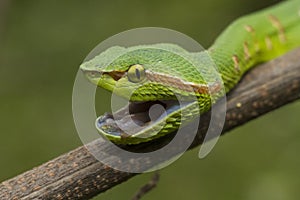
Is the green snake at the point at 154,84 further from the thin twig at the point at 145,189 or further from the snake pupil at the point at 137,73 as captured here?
the thin twig at the point at 145,189

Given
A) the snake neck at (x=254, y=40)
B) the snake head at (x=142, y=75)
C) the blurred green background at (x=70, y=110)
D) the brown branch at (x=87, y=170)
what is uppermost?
the snake head at (x=142, y=75)

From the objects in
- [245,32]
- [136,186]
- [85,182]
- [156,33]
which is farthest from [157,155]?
[136,186]

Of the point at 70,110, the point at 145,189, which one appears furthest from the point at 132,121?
the point at 70,110

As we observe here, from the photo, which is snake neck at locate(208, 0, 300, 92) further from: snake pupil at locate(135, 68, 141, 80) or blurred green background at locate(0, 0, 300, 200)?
blurred green background at locate(0, 0, 300, 200)

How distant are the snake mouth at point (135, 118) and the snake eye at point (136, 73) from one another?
0.12m

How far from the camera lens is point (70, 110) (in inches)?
194

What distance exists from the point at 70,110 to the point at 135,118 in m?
2.81

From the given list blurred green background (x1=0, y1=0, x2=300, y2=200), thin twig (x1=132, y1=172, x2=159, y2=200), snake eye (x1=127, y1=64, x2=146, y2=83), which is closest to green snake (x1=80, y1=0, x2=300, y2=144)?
snake eye (x1=127, y1=64, x2=146, y2=83)

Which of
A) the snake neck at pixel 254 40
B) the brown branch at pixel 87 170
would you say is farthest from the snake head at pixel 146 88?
the snake neck at pixel 254 40

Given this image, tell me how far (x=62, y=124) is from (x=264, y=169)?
1656mm

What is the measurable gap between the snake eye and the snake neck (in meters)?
0.45

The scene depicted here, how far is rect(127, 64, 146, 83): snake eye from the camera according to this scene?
83.9 inches

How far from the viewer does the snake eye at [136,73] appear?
213 centimetres

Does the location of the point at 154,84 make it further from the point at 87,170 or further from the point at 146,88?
the point at 87,170
